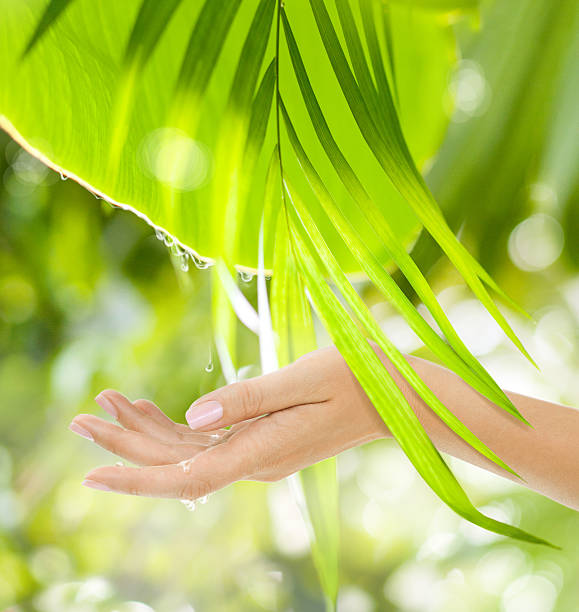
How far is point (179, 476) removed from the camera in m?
0.24

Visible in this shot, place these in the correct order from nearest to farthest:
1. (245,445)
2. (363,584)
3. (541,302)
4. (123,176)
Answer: (245,445) → (123,176) → (541,302) → (363,584)

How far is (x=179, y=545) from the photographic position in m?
0.87

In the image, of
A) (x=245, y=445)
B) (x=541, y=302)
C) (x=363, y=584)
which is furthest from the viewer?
(x=363, y=584)

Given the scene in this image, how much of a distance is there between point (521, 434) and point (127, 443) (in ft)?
0.64

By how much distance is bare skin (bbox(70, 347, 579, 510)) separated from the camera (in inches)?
10.0

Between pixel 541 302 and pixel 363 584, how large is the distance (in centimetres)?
47

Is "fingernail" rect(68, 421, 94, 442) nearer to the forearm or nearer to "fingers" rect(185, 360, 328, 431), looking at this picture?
"fingers" rect(185, 360, 328, 431)

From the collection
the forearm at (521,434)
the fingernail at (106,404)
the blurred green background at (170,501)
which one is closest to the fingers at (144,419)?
the fingernail at (106,404)

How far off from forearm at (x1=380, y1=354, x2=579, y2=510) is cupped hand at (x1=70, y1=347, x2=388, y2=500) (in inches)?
1.4

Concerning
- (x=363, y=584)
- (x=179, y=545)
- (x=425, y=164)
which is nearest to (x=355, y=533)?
(x=363, y=584)

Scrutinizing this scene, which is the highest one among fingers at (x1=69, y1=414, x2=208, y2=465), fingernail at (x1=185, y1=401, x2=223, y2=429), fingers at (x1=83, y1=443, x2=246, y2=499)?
fingernail at (x1=185, y1=401, x2=223, y2=429)

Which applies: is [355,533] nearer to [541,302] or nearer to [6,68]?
[541,302]

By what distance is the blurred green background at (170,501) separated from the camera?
2.49ft

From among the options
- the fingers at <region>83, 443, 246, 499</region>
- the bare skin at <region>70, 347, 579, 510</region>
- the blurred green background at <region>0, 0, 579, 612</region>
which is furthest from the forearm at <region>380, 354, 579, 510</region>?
the blurred green background at <region>0, 0, 579, 612</region>
